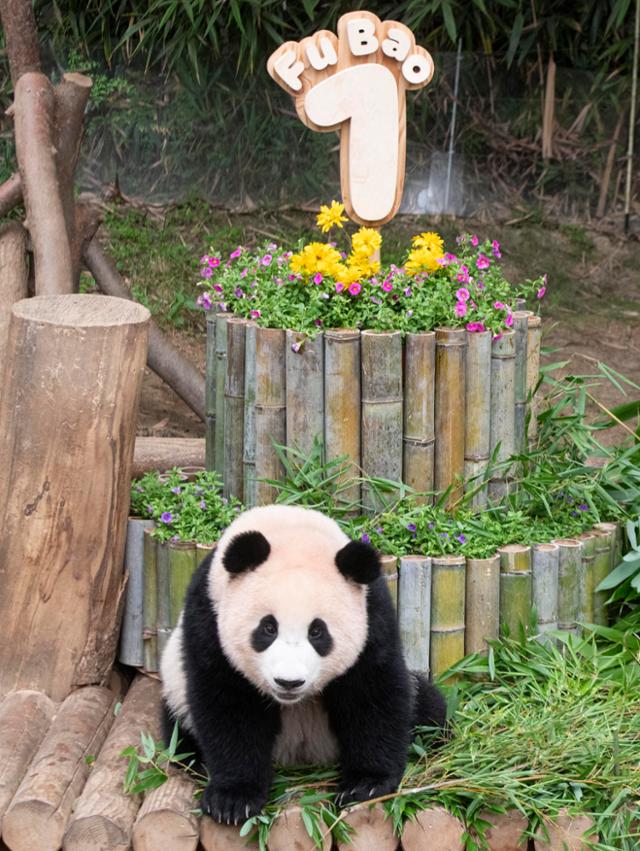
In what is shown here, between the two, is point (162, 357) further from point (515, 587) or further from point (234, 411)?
point (515, 587)

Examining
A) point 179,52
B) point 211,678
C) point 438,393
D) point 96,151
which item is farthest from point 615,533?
point 96,151

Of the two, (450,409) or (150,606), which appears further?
(150,606)

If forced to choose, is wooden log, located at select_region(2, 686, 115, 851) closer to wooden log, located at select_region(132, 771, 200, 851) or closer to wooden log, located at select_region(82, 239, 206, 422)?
wooden log, located at select_region(132, 771, 200, 851)

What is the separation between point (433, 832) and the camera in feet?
9.59

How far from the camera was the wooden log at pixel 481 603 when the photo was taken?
11.6 feet

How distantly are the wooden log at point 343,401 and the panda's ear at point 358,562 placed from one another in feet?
2.67

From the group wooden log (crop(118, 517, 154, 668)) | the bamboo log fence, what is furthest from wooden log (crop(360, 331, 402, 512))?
wooden log (crop(118, 517, 154, 668))

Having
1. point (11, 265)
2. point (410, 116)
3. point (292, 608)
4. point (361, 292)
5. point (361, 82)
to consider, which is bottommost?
point (292, 608)

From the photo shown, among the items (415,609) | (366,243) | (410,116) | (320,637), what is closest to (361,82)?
(366,243)

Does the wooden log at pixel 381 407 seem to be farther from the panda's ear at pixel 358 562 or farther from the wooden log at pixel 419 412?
the panda's ear at pixel 358 562

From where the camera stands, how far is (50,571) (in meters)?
3.53

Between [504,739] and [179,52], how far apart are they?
5.42 meters


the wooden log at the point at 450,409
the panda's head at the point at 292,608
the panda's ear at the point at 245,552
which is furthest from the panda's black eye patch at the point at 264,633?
the wooden log at the point at 450,409

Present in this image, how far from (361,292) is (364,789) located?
1455mm
